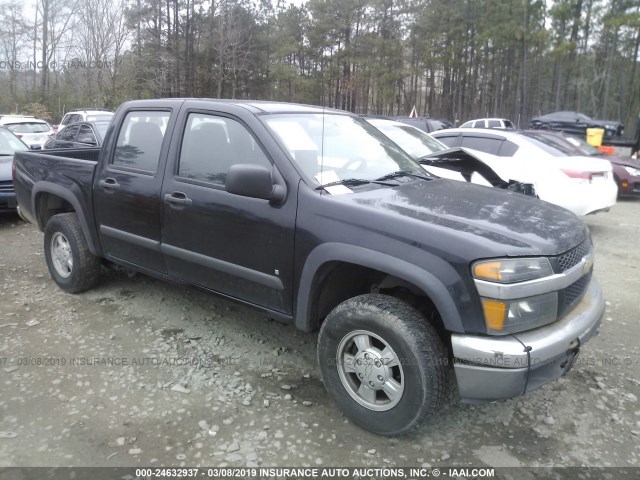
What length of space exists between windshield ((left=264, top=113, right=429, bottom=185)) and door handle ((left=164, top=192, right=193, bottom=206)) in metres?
0.81

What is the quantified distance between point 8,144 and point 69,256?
5.19 m

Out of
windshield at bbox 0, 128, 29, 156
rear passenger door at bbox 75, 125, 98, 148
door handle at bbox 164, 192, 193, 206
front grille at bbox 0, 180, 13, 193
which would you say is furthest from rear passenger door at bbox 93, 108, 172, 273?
rear passenger door at bbox 75, 125, 98, 148

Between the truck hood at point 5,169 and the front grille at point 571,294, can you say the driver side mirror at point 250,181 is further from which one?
the truck hood at point 5,169

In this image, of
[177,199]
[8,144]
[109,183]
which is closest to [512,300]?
[177,199]

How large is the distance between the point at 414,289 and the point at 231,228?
4.17ft

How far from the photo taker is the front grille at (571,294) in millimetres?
2615

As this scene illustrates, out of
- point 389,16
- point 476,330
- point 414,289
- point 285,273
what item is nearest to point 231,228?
point 285,273

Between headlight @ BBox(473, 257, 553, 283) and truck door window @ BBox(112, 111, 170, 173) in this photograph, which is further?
truck door window @ BBox(112, 111, 170, 173)

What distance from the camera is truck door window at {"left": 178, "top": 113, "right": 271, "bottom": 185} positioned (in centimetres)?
331

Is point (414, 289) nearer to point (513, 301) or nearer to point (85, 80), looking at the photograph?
point (513, 301)

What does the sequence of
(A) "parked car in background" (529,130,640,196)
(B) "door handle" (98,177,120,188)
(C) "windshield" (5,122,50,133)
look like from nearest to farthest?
(B) "door handle" (98,177,120,188), (A) "parked car in background" (529,130,640,196), (C) "windshield" (5,122,50,133)

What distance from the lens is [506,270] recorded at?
7.88ft

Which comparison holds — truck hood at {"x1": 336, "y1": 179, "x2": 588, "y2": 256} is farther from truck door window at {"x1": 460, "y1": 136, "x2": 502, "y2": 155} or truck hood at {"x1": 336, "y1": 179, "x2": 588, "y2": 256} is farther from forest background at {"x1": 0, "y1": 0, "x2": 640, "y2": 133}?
forest background at {"x1": 0, "y1": 0, "x2": 640, "y2": 133}

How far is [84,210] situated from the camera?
14.5ft
